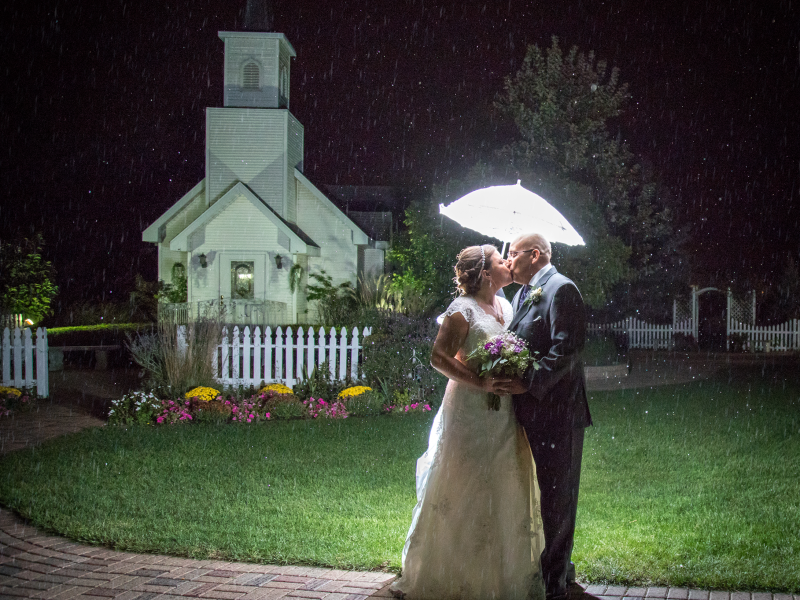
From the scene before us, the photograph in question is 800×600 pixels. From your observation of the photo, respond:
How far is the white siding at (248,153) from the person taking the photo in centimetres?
2334

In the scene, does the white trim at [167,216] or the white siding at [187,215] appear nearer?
the white trim at [167,216]

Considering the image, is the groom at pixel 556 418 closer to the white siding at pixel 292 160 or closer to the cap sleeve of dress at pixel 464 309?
the cap sleeve of dress at pixel 464 309

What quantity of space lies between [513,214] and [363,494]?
298cm

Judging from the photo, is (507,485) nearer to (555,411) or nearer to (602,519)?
(555,411)

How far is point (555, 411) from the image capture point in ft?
14.4

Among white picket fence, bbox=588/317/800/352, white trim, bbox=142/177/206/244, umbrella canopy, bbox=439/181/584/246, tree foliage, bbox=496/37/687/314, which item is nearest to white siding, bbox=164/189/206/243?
white trim, bbox=142/177/206/244

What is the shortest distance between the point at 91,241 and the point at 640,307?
26.9 metres

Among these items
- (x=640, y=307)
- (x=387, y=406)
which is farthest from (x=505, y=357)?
(x=640, y=307)

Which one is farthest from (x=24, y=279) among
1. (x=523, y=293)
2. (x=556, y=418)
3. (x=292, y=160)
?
(x=556, y=418)

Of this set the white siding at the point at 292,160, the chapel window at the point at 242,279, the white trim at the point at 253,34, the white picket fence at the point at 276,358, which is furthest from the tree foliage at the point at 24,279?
the white picket fence at the point at 276,358

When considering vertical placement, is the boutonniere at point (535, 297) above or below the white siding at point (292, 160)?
below

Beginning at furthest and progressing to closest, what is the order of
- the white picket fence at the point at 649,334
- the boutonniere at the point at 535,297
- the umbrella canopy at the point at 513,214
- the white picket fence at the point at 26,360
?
the white picket fence at the point at 649,334
the white picket fence at the point at 26,360
the umbrella canopy at the point at 513,214
the boutonniere at the point at 535,297

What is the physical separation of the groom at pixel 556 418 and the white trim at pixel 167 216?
20.5m

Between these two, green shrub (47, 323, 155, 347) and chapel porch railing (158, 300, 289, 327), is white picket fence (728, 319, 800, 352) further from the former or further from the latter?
green shrub (47, 323, 155, 347)
